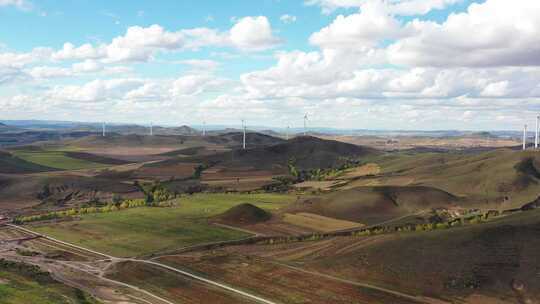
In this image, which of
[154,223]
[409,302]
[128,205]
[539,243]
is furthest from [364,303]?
[128,205]

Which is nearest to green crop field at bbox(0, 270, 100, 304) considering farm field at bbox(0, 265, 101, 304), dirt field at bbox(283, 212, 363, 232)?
farm field at bbox(0, 265, 101, 304)

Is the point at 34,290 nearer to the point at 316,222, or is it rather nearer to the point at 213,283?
the point at 213,283

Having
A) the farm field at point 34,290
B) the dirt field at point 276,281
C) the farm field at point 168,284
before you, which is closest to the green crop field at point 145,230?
the farm field at point 168,284

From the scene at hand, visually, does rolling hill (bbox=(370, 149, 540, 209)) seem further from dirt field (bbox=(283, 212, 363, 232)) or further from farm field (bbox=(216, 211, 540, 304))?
farm field (bbox=(216, 211, 540, 304))

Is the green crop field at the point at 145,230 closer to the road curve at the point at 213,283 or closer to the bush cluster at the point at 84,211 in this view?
the bush cluster at the point at 84,211

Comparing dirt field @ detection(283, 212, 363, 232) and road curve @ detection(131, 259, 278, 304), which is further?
dirt field @ detection(283, 212, 363, 232)

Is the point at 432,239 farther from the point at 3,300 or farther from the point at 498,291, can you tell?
the point at 3,300

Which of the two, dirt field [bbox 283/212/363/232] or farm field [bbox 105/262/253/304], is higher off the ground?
dirt field [bbox 283/212/363/232]
